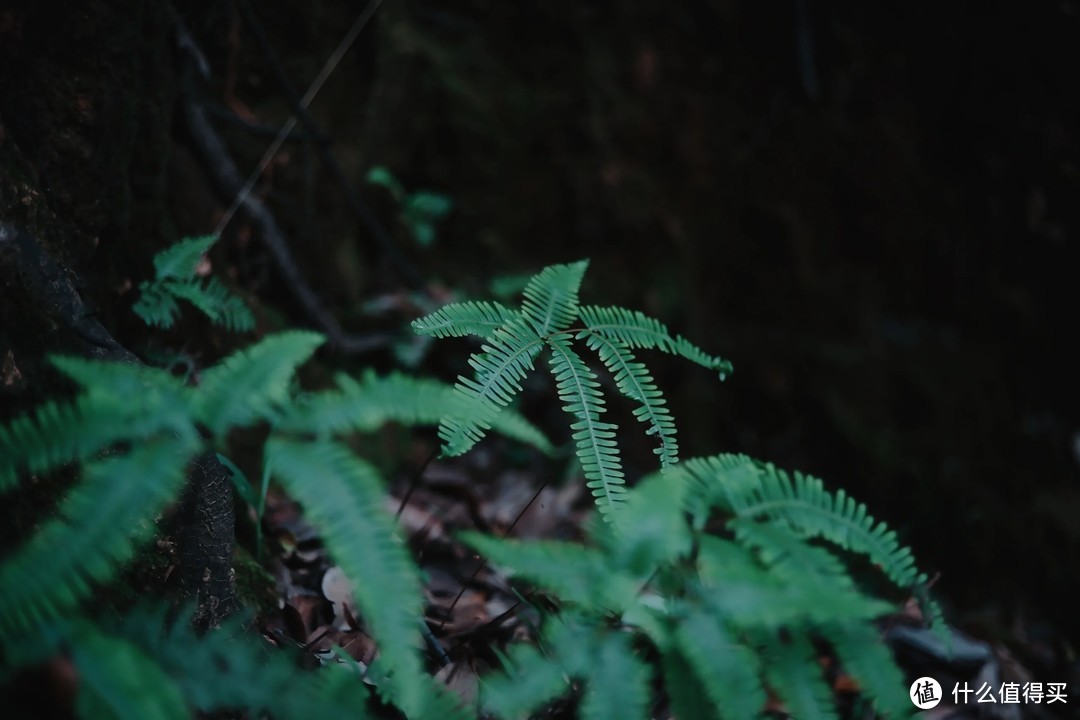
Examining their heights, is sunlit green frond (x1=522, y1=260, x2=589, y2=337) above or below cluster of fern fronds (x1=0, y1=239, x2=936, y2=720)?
above

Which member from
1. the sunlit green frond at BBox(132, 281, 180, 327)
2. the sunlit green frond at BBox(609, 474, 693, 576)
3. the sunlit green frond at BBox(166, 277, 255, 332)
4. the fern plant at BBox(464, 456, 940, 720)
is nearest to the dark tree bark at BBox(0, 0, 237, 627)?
the sunlit green frond at BBox(132, 281, 180, 327)

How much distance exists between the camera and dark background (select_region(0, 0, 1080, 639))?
3611 millimetres

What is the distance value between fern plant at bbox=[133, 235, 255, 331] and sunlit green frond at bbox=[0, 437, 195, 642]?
3.34 ft

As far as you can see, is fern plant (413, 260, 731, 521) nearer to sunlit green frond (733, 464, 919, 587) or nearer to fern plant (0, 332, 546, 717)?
sunlit green frond (733, 464, 919, 587)

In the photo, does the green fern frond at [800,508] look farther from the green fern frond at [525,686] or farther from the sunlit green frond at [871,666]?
the green fern frond at [525,686]

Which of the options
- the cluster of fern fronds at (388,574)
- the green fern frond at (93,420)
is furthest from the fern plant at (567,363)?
the green fern frond at (93,420)

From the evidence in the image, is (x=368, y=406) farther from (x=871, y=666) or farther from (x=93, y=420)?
(x=871, y=666)

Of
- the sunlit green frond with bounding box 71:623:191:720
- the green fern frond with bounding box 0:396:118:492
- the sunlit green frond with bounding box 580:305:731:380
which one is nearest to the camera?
the sunlit green frond with bounding box 71:623:191:720

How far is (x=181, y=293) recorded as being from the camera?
195cm

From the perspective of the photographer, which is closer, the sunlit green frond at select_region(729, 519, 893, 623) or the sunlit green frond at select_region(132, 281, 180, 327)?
the sunlit green frond at select_region(729, 519, 893, 623)

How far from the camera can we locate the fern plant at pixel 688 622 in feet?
3.69

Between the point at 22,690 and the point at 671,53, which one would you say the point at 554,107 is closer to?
the point at 671,53

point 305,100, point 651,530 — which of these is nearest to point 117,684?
point 651,530

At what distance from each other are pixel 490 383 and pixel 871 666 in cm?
90
